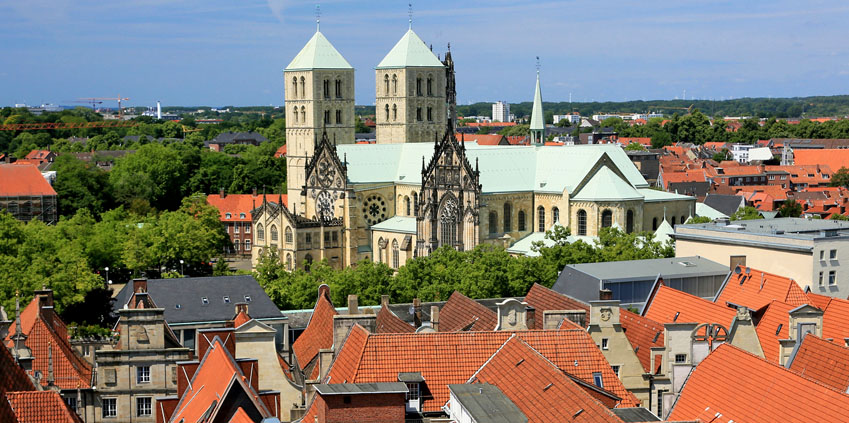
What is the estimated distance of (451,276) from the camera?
7275cm

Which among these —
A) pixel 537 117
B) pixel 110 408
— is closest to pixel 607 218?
pixel 537 117

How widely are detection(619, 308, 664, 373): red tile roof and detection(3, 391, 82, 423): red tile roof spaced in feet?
61.1

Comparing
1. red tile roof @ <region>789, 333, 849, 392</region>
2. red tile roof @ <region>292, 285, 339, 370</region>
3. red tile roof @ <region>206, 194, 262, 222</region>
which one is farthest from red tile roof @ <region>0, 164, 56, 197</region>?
red tile roof @ <region>789, 333, 849, 392</region>

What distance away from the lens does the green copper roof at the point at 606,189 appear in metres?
94.6

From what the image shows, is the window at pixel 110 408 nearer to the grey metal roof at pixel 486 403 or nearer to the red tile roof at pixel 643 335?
the grey metal roof at pixel 486 403

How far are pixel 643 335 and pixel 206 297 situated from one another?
24.3m

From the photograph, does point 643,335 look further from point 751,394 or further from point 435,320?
point 751,394

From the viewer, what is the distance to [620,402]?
3094 centimetres

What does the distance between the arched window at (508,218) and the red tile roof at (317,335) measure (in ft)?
176

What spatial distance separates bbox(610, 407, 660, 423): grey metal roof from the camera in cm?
2724

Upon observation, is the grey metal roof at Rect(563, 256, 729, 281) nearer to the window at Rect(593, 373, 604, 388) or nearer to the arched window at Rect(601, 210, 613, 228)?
the window at Rect(593, 373, 604, 388)

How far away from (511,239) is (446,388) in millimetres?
68475

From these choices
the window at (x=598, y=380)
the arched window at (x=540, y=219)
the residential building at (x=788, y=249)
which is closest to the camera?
the window at (x=598, y=380)

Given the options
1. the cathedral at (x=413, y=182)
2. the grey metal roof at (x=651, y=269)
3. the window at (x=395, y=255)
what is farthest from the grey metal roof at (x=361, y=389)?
the window at (x=395, y=255)
